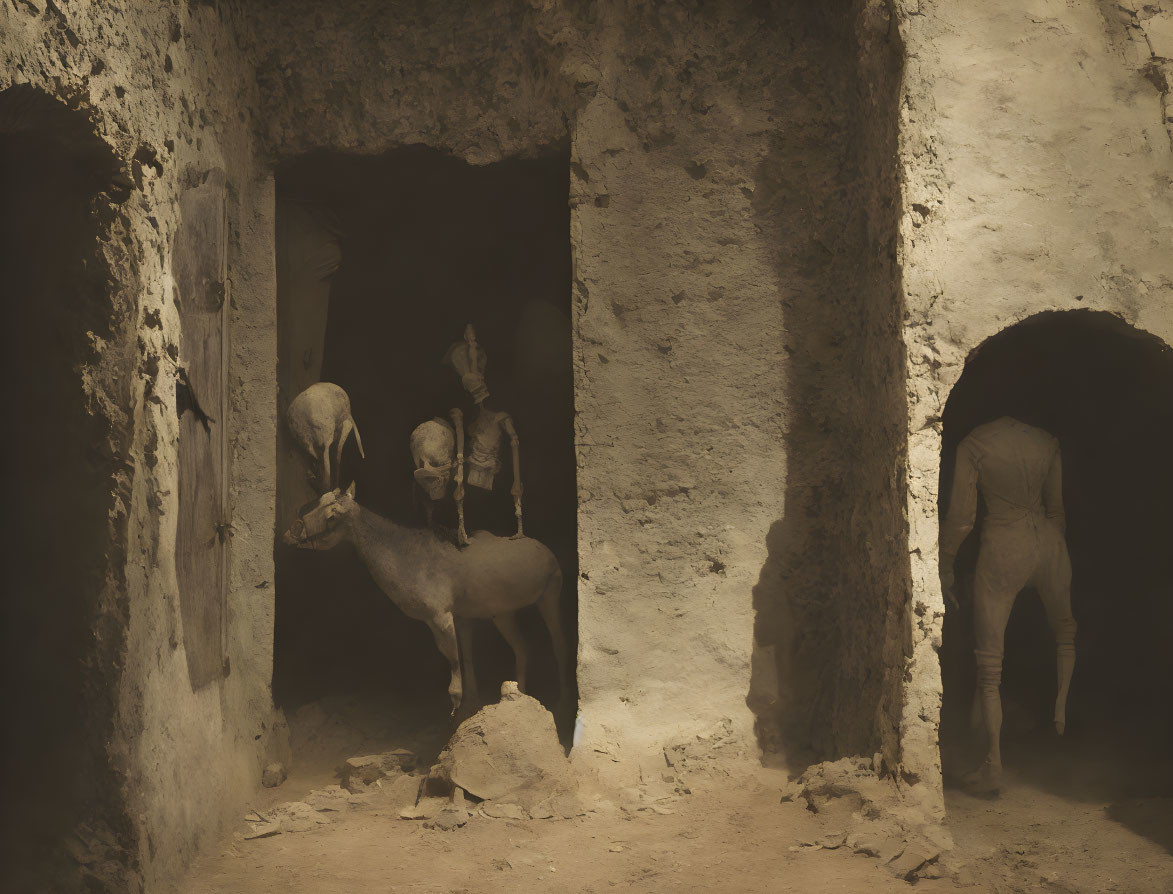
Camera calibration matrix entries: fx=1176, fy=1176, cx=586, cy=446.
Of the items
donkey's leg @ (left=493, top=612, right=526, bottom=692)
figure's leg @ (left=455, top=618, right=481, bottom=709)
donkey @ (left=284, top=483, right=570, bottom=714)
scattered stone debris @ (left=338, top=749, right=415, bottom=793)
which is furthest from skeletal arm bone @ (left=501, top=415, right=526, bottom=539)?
scattered stone debris @ (left=338, top=749, right=415, bottom=793)

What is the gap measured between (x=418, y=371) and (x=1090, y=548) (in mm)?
3744

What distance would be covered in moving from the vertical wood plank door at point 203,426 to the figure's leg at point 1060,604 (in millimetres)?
3608

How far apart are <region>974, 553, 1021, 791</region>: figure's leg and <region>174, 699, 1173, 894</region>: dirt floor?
0.66ft

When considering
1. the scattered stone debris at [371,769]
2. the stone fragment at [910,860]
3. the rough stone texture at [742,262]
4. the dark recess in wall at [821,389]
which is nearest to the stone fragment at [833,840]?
the stone fragment at [910,860]

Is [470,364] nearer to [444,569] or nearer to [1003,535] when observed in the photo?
[444,569]

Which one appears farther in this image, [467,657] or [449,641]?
[467,657]

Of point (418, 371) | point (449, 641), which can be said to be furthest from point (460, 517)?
point (418, 371)

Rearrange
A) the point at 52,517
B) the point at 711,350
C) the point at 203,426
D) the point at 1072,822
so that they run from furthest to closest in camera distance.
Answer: the point at 711,350, the point at 1072,822, the point at 203,426, the point at 52,517

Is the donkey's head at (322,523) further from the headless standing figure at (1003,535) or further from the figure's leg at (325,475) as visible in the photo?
the headless standing figure at (1003,535)

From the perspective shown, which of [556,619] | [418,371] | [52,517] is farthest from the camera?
[418,371]

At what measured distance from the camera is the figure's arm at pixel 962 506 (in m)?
5.16

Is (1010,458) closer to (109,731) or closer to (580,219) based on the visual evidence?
(580,219)

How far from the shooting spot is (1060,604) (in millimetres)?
5320

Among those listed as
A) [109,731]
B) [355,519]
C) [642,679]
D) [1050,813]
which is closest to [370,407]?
[355,519]
